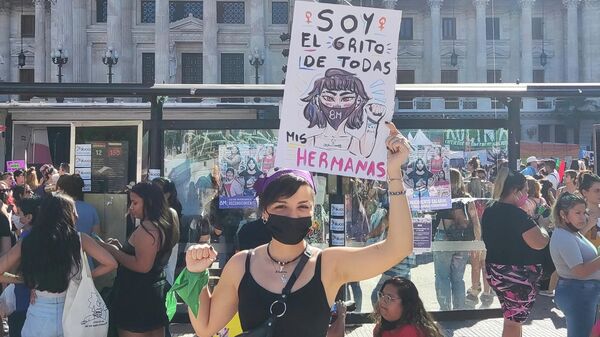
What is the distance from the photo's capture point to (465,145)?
6.28 metres

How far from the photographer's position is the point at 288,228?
2.21 m

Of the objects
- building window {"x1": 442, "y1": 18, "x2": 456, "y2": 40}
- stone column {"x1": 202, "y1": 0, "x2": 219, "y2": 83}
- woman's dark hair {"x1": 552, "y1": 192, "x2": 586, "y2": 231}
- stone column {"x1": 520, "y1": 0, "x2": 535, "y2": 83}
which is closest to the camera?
woman's dark hair {"x1": 552, "y1": 192, "x2": 586, "y2": 231}

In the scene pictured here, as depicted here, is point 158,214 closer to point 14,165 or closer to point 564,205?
point 564,205

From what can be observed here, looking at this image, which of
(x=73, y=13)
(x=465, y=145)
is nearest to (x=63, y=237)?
(x=465, y=145)

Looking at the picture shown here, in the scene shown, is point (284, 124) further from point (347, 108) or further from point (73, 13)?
point (73, 13)

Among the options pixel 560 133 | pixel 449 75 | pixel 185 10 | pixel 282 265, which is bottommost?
pixel 282 265

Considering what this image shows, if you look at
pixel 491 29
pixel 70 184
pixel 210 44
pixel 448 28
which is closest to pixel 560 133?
pixel 491 29

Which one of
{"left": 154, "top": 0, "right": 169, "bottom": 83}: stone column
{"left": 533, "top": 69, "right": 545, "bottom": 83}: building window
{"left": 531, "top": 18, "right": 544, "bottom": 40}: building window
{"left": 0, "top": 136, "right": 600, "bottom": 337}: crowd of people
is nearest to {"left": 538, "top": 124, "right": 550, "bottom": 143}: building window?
{"left": 533, "top": 69, "right": 545, "bottom": 83}: building window

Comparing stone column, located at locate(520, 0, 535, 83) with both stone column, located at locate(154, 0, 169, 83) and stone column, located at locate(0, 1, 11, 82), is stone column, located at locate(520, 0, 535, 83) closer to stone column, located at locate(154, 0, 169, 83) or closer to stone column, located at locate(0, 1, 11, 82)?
stone column, located at locate(154, 0, 169, 83)

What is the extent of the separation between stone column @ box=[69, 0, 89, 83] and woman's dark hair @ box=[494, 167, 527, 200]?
3719 cm

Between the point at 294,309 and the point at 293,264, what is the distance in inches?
7.8

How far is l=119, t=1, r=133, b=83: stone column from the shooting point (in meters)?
38.8

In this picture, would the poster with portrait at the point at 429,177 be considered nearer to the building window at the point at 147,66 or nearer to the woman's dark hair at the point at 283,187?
the woman's dark hair at the point at 283,187

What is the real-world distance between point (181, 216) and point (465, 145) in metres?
3.30
